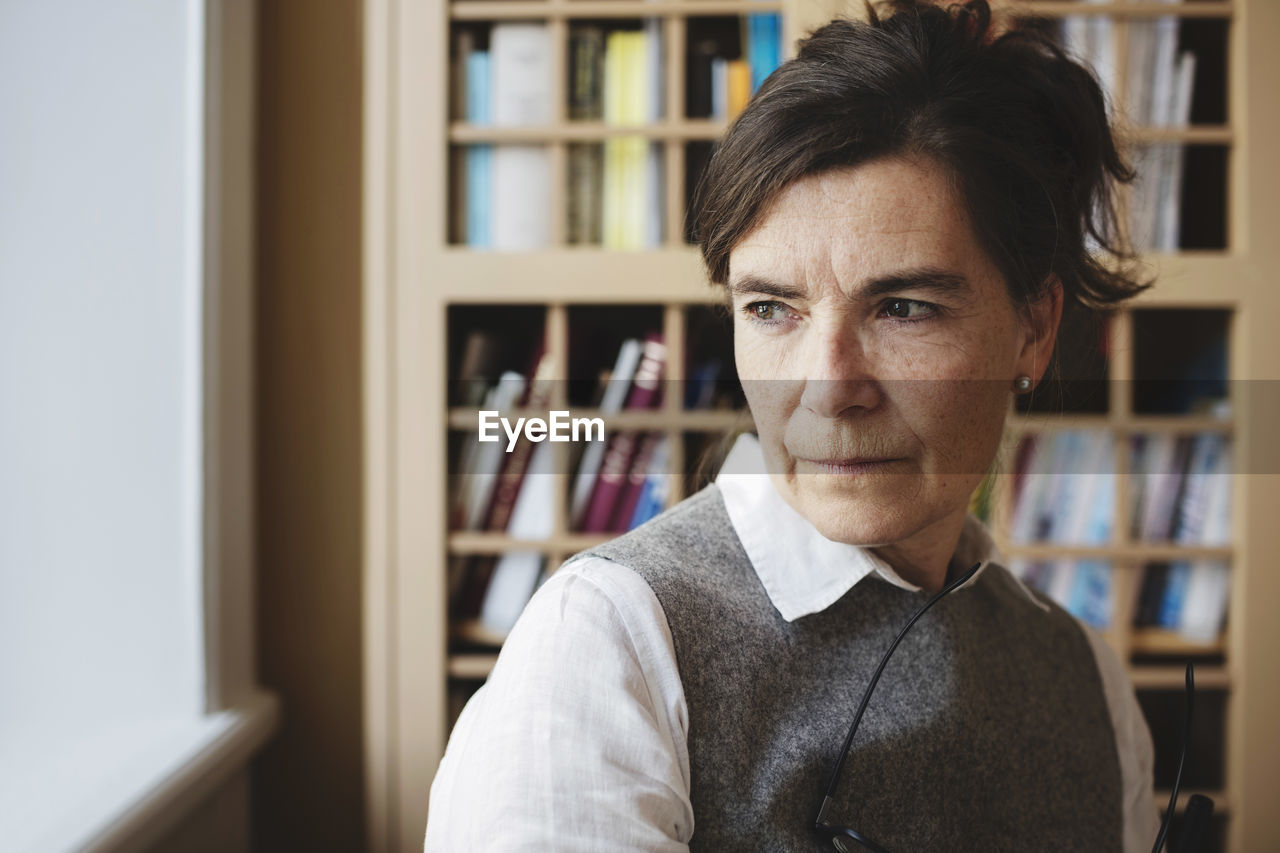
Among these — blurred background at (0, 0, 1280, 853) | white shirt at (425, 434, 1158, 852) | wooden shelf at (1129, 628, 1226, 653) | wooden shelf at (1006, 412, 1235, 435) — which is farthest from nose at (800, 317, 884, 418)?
wooden shelf at (1129, 628, 1226, 653)

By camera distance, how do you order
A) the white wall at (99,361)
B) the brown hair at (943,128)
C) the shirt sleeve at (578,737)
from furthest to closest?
the white wall at (99,361) < the brown hair at (943,128) < the shirt sleeve at (578,737)

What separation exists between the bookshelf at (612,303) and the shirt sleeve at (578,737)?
648mm

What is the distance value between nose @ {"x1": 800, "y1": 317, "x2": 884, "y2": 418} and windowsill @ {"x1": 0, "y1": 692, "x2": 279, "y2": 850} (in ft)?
2.49

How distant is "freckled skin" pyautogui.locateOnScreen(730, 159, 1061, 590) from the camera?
1.60 ft

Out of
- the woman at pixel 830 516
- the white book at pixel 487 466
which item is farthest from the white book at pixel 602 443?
the woman at pixel 830 516

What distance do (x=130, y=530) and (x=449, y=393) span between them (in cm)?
42

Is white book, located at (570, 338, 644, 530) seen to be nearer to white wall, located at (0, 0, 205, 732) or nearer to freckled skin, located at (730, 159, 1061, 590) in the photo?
white wall, located at (0, 0, 205, 732)

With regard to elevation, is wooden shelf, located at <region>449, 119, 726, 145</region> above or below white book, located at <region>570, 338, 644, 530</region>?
above

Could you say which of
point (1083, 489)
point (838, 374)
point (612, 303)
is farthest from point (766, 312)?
point (1083, 489)

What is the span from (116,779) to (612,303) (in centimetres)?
79

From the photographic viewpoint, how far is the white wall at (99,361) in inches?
36.9

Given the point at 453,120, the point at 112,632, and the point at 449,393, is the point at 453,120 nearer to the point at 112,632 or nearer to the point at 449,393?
the point at 449,393

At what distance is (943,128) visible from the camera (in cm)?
51

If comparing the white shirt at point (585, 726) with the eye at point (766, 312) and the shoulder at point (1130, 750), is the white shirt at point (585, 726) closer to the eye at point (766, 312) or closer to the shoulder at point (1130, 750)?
the eye at point (766, 312)
